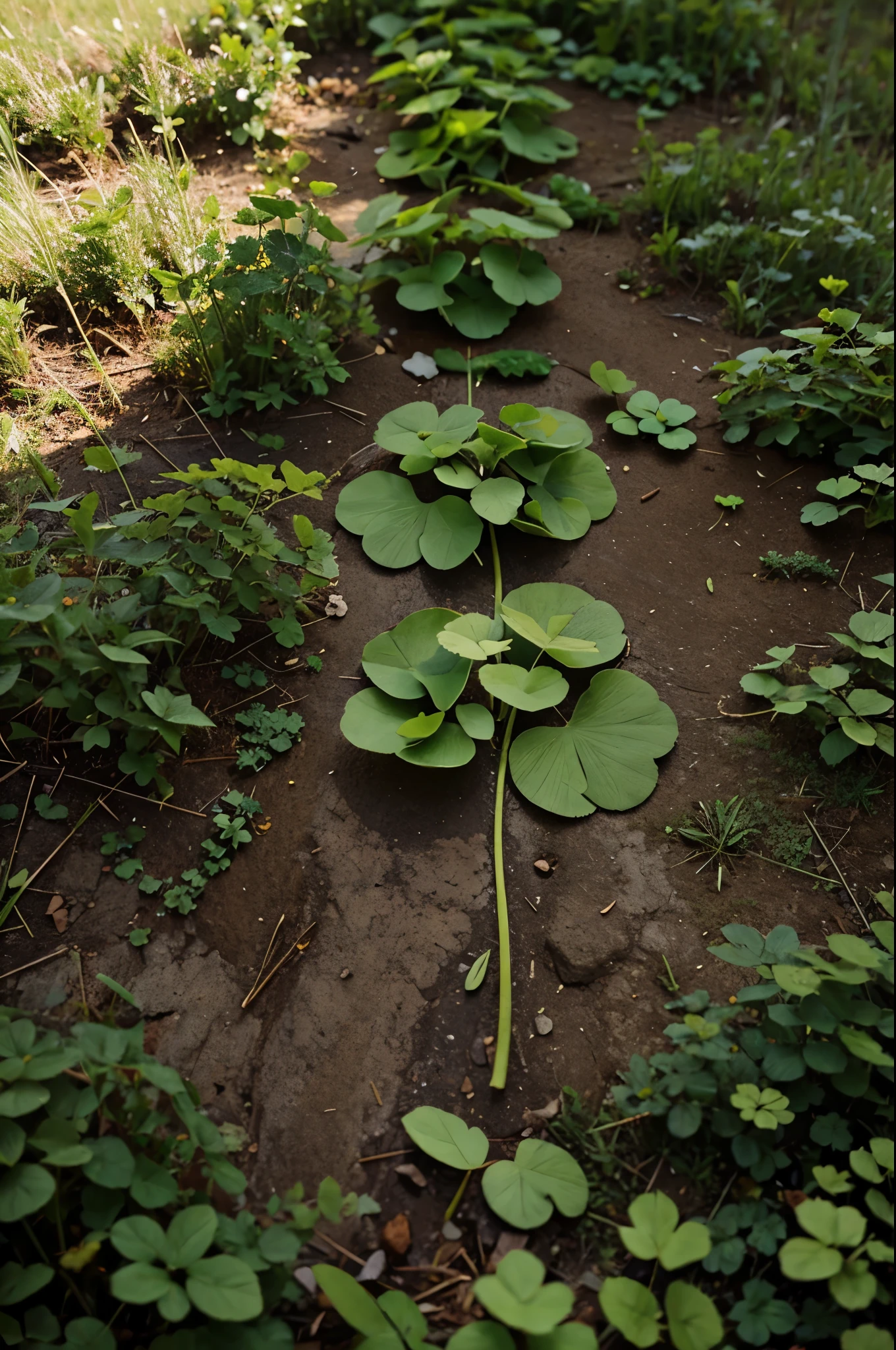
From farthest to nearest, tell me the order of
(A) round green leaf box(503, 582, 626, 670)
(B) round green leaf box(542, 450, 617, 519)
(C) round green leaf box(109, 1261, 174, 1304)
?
(B) round green leaf box(542, 450, 617, 519)
(A) round green leaf box(503, 582, 626, 670)
(C) round green leaf box(109, 1261, 174, 1304)

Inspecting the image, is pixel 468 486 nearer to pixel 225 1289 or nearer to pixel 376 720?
pixel 376 720

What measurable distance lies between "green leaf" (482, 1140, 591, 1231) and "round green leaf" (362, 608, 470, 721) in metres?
0.96

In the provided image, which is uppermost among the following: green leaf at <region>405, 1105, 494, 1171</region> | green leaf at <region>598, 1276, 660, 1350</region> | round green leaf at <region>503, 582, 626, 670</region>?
round green leaf at <region>503, 582, 626, 670</region>

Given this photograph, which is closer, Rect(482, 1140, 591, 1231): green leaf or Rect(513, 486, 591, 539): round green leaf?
Rect(482, 1140, 591, 1231): green leaf

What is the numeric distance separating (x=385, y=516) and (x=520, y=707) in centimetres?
82

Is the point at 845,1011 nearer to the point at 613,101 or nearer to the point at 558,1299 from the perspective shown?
the point at 558,1299

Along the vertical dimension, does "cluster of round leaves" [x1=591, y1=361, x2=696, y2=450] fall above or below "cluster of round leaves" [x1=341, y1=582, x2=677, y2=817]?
above

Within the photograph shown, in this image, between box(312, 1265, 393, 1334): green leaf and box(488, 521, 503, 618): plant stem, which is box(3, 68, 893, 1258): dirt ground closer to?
box(488, 521, 503, 618): plant stem

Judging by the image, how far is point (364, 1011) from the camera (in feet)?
5.81

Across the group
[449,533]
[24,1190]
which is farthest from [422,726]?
[24,1190]

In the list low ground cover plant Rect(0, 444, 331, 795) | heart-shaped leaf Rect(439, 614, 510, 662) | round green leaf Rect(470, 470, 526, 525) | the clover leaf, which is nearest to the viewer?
the clover leaf

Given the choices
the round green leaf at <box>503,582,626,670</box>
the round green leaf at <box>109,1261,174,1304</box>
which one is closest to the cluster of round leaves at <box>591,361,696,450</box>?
the round green leaf at <box>503,582,626,670</box>

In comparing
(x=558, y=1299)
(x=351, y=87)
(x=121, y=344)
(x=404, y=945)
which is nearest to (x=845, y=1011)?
(x=558, y=1299)

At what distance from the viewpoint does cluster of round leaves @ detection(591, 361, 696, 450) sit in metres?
2.72
